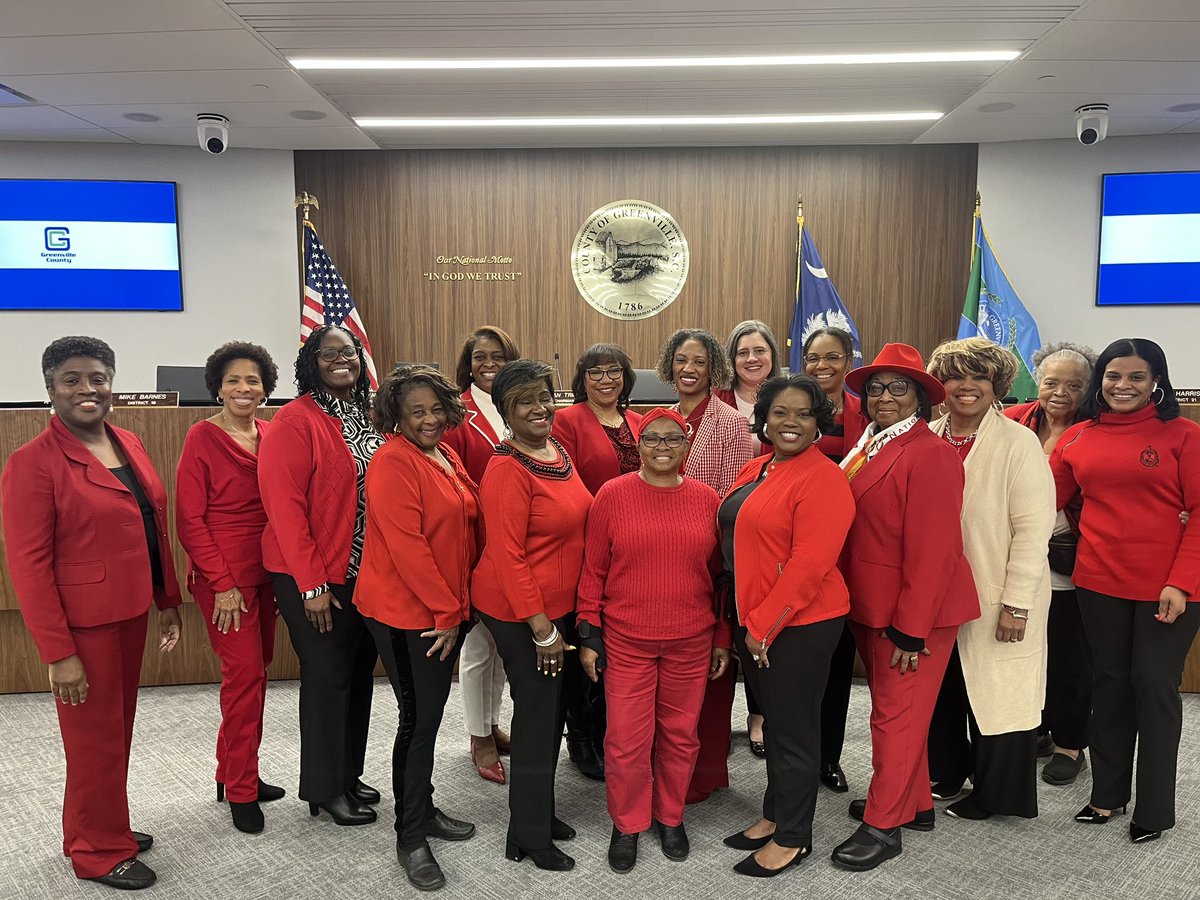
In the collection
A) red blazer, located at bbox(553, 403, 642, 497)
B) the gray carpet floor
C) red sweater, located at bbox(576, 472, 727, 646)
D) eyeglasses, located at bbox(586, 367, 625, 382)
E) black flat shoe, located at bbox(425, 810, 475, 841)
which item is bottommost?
the gray carpet floor

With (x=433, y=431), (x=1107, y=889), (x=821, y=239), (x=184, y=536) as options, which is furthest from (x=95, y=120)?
(x=1107, y=889)

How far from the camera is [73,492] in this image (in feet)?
7.88

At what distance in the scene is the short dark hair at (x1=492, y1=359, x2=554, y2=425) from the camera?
2484 mm

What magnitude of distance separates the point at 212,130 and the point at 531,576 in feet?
15.9

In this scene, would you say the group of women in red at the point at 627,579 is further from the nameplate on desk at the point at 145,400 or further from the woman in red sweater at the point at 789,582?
the nameplate on desk at the point at 145,400

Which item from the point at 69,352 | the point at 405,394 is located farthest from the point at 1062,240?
the point at 69,352

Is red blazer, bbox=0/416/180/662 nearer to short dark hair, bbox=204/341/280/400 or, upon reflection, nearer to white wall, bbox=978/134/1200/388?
short dark hair, bbox=204/341/280/400

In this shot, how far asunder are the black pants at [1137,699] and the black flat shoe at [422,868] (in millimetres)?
2275

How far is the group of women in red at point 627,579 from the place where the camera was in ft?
8.01

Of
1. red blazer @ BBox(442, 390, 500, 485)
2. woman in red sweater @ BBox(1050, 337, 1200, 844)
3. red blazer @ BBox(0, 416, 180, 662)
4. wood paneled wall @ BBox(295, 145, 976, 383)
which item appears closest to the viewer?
red blazer @ BBox(0, 416, 180, 662)

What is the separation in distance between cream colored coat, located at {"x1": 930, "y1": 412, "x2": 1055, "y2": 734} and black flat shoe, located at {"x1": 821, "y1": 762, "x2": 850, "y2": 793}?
602mm

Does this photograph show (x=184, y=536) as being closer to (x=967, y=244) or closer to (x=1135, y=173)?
(x=967, y=244)

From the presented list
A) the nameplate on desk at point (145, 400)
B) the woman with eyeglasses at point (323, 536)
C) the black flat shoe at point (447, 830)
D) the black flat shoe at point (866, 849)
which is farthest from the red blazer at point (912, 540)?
the nameplate on desk at point (145, 400)

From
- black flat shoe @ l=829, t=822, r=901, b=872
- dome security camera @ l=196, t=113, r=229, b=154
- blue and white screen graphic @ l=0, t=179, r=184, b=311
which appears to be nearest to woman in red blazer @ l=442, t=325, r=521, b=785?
black flat shoe @ l=829, t=822, r=901, b=872
